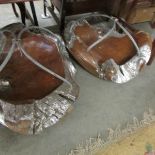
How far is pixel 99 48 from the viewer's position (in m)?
1.45

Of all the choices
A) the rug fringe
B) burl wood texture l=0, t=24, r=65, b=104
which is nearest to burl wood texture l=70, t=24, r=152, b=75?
burl wood texture l=0, t=24, r=65, b=104

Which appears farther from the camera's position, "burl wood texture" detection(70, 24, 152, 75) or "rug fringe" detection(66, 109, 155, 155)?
"burl wood texture" detection(70, 24, 152, 75)

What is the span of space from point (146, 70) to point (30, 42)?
2.45 ft

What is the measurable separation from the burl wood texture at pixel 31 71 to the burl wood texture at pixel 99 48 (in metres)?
0.13

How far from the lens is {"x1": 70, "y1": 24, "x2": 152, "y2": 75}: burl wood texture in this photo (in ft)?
4.54

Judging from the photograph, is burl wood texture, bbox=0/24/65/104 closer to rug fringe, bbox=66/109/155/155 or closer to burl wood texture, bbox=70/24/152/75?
burl wood texture, bbox=70/24/152/75

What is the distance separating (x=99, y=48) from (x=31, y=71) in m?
0.42

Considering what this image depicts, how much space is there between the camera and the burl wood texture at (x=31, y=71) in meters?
1.21

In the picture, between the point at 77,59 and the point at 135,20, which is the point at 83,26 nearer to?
the point at 77,59

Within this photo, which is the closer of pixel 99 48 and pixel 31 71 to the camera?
pixel 31 71

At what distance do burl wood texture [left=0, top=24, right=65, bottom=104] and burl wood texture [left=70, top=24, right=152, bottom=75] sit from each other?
135mm

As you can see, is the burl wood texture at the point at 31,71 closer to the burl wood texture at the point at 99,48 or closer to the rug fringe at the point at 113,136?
the burl wood texture at the point at 99,48

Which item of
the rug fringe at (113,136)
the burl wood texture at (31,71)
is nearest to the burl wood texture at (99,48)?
the burl wood texture at (31,71)

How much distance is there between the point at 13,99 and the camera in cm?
117
